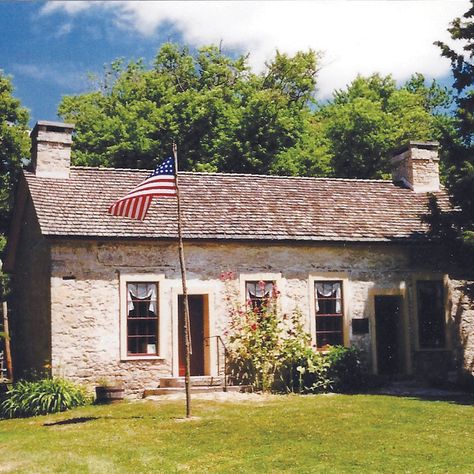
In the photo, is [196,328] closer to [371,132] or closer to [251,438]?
[251,438]

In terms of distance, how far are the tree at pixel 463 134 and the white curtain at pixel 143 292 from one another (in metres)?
7.84

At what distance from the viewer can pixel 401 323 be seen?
18875mm

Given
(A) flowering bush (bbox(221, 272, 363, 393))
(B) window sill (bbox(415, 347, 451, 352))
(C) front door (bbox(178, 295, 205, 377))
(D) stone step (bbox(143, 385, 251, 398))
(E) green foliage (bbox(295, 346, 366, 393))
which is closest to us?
(D) stone step (bbox(143, 385, 251, 398))

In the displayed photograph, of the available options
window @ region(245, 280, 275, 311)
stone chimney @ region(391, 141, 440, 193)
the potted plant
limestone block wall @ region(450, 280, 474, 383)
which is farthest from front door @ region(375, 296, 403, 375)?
A: the potted plant

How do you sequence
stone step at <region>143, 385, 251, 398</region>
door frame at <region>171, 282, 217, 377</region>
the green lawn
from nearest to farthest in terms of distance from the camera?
1. the green lawn
2. stone step at <region>143, 385, 251, 398</region>
3. door frame at <region>171, 282, 217, 377</region>

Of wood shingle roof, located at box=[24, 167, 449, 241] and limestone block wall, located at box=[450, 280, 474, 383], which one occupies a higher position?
wood shingle roof, located at box=[24, 167, 449, 241]

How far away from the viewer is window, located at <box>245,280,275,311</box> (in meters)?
17.6

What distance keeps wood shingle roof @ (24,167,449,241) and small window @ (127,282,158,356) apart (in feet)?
4.62

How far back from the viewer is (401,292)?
18.8 metres

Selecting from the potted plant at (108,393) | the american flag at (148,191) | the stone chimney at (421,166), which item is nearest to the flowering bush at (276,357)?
the potted plant at (108,393)

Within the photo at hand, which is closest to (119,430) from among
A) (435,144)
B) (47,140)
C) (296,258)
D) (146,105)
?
(296,258)

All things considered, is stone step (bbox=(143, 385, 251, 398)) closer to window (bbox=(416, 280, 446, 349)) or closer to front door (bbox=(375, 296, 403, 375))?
front door (bbox=(375, 296, 403, 375))

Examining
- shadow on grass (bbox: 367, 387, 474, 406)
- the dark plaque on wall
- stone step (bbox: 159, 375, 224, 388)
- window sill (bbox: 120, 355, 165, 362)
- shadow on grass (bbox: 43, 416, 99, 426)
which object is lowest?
shadow on grass (bbox: 43, 416, 99, 426)

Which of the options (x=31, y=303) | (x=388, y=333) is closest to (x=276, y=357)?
(x=388, y=333)
